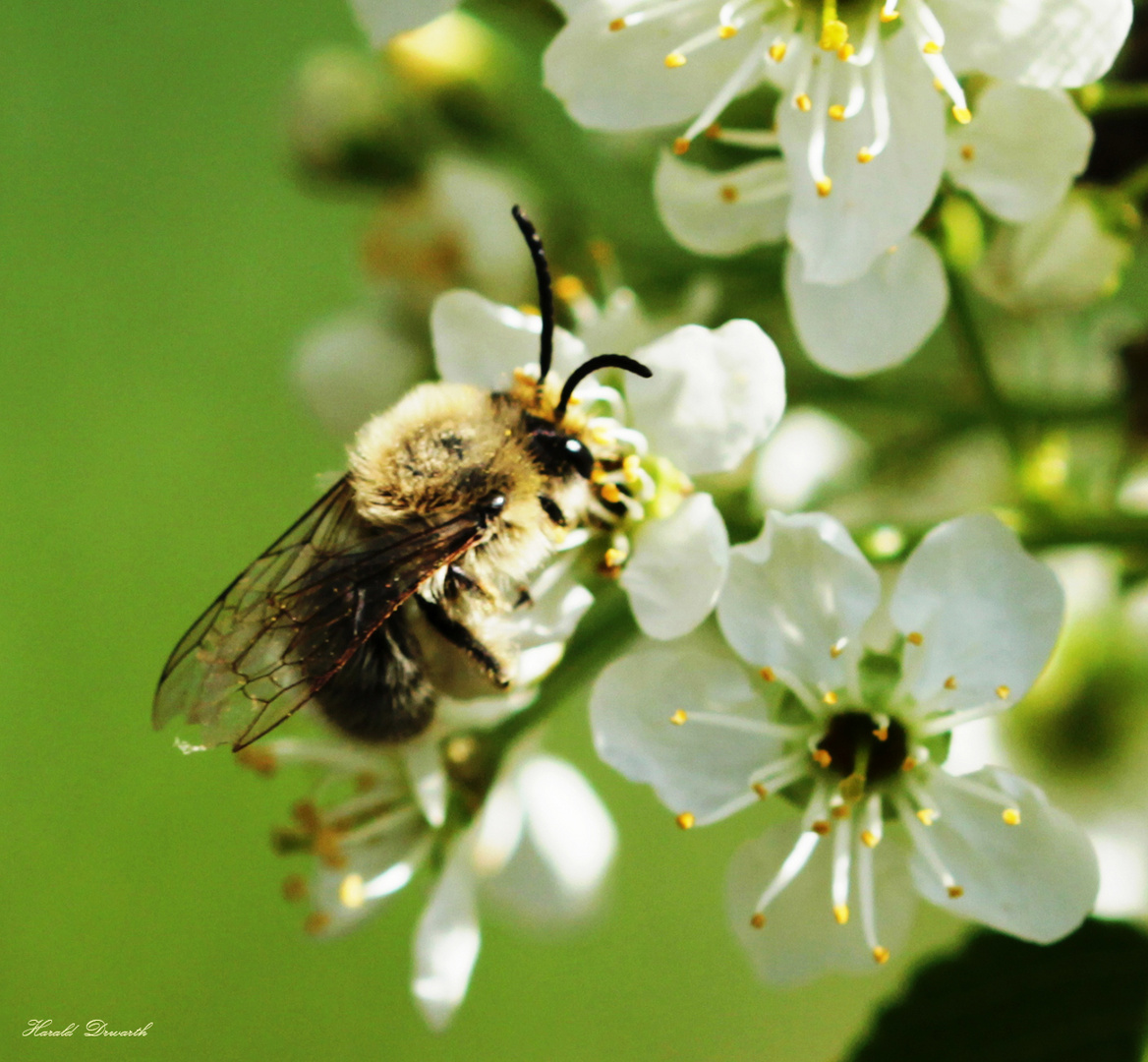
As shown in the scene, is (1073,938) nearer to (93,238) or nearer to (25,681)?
(25,681)

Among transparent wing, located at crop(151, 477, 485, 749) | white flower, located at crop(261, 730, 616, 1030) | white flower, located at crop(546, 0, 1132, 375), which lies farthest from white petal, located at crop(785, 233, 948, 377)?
white flower, located at crop(261, 730, 616, 1030)

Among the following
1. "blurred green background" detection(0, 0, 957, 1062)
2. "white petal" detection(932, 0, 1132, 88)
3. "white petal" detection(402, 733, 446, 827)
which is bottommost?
"blurred green background" detection(0, 0, 957, 1062)

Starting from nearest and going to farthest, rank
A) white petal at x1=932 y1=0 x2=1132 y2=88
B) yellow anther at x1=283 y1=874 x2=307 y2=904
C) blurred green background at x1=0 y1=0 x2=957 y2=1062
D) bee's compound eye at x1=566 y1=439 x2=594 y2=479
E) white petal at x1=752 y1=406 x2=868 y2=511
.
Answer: white petal at x1=932 y1=0 x2=1132 y2=88 → bee's compound eye at x1=566 y1=439 x2=594 y2=479 → yellow anther at x1=283 y1=874 x2=307 y2=904 → white petal at x1=752 y1=406 x2=868 y2=511 → blurred green background at x1=0 y1=0 x2=957 y2=1062

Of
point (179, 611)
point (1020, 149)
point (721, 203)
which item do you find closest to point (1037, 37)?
point (1020, 149)

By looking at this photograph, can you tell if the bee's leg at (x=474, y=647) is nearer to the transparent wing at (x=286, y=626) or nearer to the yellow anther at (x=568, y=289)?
the transparent wing at (x=286, y=626)

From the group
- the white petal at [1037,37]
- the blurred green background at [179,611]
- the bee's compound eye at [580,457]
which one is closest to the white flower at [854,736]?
the bee's compound eye at [580,457]

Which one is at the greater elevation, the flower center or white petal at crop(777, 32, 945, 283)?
white petal at crop(777, 32, 945, 283)

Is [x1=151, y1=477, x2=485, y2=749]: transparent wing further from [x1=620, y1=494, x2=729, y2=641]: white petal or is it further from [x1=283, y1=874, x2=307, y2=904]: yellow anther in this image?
[x1=283, y1=874, x2=307, y2=904]: yellow anther
